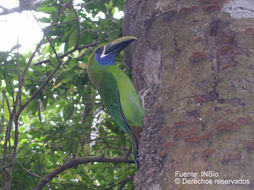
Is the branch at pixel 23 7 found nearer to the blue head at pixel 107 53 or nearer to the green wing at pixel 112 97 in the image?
the blue head at pixel 107 53

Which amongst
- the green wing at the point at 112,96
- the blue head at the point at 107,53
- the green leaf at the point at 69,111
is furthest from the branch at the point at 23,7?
the green leaf at the point at 69,111

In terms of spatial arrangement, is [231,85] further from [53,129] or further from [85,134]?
[53,129]

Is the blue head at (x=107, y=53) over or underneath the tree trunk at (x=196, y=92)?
over

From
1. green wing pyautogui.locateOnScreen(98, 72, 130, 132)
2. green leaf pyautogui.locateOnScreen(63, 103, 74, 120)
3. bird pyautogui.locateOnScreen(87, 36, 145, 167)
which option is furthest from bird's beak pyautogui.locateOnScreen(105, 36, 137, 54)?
green leaf pyautogui.locateOnScreen(63, 103, 74, 120)

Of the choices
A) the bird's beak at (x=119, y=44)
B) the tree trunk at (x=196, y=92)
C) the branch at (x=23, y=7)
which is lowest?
the tree trunk at (x=196, y=92)

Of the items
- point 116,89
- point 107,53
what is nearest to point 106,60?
point 107,53

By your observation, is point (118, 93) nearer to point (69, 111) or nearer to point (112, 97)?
point (112, 97)

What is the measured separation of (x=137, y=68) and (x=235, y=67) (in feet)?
2.41

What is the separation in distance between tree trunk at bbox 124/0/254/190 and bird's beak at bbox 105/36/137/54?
0.19 meters

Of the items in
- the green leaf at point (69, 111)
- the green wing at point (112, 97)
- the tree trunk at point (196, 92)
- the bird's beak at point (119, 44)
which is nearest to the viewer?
the tree trunk at point (196, 92)

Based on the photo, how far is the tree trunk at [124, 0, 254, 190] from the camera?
1.56 meters

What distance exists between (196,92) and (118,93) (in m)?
1.43

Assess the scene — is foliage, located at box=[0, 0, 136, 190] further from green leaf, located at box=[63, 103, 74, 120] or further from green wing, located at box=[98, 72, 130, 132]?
green wing, located at box=[98, 72, 130, 132]

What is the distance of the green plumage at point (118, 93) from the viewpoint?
291 centimetres
